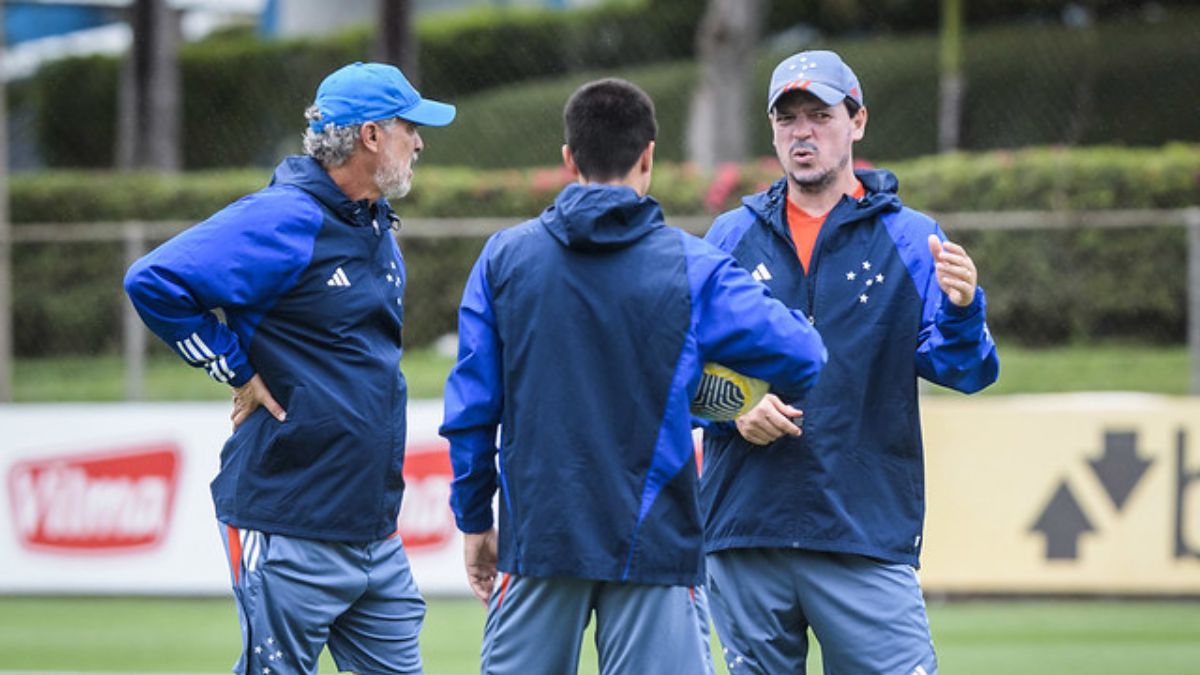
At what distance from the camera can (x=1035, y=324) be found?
12.8 meters

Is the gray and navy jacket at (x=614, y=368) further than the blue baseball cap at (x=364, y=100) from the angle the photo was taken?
No

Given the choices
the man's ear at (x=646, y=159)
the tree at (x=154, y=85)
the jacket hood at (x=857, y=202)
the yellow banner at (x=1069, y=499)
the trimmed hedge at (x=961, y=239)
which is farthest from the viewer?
the tree at (x=154, y=85)

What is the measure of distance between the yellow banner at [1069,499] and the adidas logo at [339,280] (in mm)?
5503

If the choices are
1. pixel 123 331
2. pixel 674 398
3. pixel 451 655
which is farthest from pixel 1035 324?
pixel 674 398

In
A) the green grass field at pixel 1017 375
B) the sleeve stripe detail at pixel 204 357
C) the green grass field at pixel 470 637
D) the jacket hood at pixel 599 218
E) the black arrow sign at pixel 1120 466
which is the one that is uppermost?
the jacket hood at pixel 599 218

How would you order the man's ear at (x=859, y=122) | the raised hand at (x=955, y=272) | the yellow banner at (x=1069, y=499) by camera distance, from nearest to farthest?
1. the raised hand at (x=955, y=272)
2. the man's ear at (x=859, y=122)
3. the yellow banner at (x=1069, y=499)

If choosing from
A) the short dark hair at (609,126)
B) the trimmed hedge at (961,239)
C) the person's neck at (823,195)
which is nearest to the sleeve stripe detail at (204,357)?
the short dark hair at (609,126)

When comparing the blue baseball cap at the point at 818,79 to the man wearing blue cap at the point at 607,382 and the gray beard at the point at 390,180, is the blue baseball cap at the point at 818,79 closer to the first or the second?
the man wearing blue cap at the point at 607,382

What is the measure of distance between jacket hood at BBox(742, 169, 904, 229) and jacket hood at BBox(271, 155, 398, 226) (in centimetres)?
114

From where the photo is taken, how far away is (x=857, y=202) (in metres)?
4.77

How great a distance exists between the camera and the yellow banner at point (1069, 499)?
9.41 metres

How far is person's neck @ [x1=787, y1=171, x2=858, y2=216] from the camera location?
4.81m

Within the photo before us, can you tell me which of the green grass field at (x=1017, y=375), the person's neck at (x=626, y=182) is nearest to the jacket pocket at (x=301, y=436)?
the person's neck at (x=626, y=182)

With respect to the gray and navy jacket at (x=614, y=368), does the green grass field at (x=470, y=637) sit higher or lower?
lower
